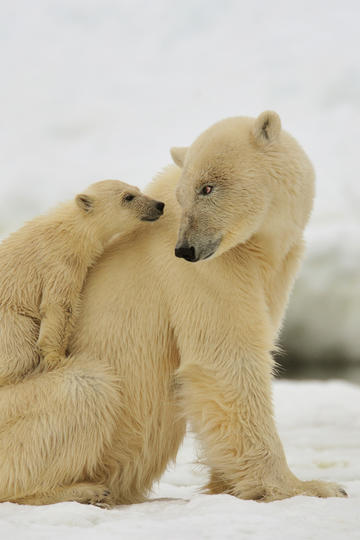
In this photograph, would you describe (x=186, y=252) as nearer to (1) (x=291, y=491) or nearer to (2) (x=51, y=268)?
(2) (x=51, y=268)

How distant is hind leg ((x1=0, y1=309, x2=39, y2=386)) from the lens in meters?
2.95

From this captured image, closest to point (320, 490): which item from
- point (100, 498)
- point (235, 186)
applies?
point (100, 498)

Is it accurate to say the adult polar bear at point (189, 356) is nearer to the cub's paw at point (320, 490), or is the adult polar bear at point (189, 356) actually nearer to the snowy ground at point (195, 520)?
the cub's paw at point (320, 490)

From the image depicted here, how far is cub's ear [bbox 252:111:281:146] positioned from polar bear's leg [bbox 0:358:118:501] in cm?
117

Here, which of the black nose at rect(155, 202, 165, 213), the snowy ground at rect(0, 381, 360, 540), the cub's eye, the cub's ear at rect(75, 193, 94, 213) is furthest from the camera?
the cub's ear at rect(75, 193, 94, 213)

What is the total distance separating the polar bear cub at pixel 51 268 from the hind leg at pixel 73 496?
48 centimetres

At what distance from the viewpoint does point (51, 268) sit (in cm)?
308

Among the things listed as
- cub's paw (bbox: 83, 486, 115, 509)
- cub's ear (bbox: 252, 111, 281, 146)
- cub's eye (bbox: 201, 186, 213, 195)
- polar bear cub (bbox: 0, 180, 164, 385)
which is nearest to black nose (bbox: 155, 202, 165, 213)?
polar bear cub (bbox: 0, 180, 164, 385)

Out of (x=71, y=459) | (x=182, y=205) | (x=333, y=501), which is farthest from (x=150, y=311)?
(x=333, y=501)

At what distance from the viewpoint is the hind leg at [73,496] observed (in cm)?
284

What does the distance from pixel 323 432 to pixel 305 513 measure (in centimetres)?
245

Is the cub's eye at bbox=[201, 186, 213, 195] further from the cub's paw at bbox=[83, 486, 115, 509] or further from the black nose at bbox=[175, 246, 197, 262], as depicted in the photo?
the cub's paw at bbox=[83, 486, 115, 509]

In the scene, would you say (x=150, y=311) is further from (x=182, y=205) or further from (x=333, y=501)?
(x=333, y=501)

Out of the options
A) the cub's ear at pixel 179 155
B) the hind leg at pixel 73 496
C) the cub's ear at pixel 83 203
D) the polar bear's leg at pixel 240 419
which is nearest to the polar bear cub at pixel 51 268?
the cub's ear at pixel 83 203
